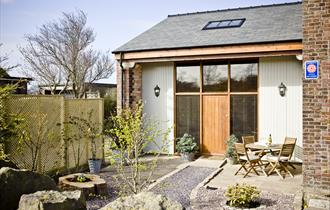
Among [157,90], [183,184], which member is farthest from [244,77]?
[183,184]

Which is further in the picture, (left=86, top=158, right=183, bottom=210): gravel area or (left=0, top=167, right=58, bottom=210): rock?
(left=86, top=158, right=183, bottom=210): gravel area

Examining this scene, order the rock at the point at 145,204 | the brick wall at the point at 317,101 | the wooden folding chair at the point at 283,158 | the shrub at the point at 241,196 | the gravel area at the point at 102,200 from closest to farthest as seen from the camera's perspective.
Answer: the rock at the point at 145,204
the shrub at the point at 241,196
the gravel area at the point at 102,200
the brick wall at the point at 317,101
the wooden folding chair at the point at 283,158

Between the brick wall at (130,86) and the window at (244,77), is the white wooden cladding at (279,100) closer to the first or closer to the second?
the window at (244,77)

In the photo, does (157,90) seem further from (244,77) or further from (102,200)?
(102,200)

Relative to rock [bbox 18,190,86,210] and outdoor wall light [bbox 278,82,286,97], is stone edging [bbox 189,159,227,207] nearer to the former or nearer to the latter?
rock [bbox 18,190,86,210]

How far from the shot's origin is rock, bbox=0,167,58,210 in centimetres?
456

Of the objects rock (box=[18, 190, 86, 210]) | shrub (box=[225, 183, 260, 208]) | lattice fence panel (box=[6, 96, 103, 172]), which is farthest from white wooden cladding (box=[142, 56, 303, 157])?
rock (box=[18, 190, 86, 210])

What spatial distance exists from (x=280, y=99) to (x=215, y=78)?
2.17 meters

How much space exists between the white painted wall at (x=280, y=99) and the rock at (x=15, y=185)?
7.09 metres

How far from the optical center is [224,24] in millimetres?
11703

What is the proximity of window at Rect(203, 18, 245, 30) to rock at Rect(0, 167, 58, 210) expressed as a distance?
8.52 metres

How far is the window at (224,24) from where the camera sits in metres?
11.4

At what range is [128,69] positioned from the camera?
11.2 m

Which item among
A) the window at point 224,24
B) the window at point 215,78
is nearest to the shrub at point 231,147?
the window at point 215,78
